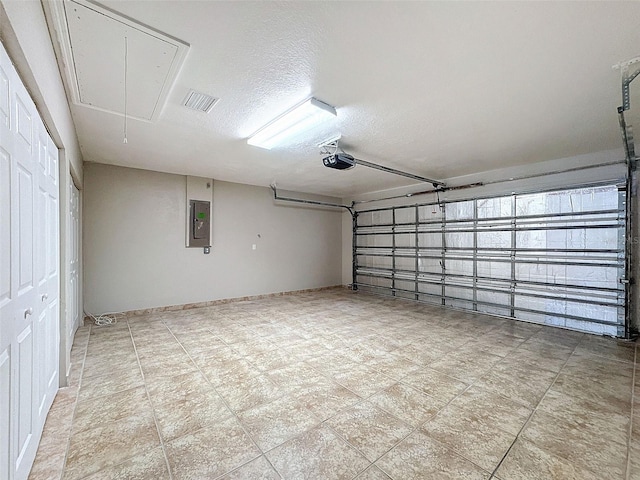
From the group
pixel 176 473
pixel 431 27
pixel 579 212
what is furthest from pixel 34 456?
pixel 579 212

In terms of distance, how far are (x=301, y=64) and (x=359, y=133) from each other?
56.0 inches

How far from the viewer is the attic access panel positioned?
156 centimetres

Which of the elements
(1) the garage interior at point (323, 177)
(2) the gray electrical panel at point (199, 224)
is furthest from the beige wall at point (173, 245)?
(2) the gray electrical panel at point (199, 224)

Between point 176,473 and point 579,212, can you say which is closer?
point 176,473

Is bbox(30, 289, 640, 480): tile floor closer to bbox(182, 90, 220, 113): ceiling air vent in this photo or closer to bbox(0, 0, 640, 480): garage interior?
bbox(0, 0, 640, 480): garage interior

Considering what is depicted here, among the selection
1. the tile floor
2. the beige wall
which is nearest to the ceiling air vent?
the tile floor

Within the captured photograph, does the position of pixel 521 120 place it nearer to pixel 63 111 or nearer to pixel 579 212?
pixel 579 212

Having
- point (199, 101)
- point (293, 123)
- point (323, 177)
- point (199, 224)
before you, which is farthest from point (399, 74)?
point (199, 224)

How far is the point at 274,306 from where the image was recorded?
5473 mm

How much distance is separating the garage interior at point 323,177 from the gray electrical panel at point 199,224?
0.05 meters

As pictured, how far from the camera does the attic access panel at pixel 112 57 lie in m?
1.56

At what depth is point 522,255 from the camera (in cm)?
454

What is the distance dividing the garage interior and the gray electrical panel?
0.05 metres

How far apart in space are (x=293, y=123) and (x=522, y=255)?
14.3 ft
